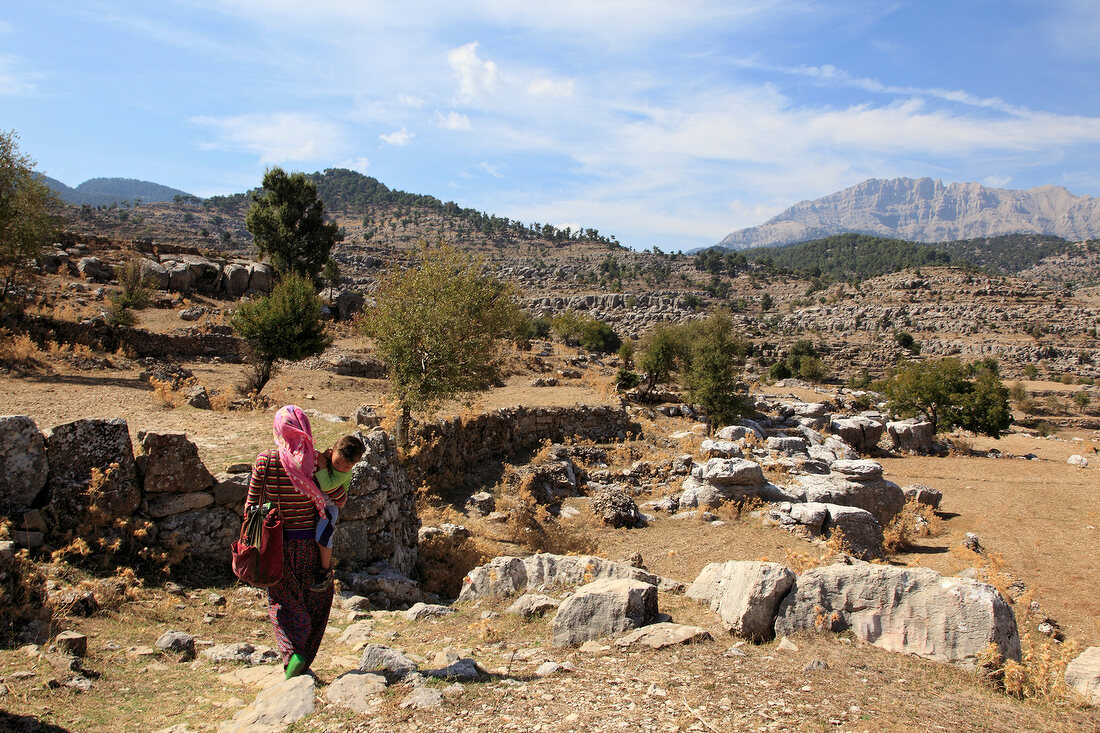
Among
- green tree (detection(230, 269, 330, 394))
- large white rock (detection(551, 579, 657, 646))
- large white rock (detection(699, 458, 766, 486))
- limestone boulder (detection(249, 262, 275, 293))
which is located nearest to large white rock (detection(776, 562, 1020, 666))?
large white rock (detection(551, 579, 657, 646))

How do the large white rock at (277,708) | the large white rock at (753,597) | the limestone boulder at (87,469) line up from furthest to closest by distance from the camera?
the limestone boulder at (87,469)
the large white rock at (753,597)
the large white rock at (277,708)

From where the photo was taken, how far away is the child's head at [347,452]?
472cm

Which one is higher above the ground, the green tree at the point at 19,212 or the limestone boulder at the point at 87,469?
the green tree at the point at 19,212

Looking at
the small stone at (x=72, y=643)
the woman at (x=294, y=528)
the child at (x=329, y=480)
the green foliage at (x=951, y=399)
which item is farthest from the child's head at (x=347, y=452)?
the green foliage at (x=951, y=399)

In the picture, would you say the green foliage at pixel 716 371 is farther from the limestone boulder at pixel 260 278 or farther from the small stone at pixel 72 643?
the small stone at pixel 72 643

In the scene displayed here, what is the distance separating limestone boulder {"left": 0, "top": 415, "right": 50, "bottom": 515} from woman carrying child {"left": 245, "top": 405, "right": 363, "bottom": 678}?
3.61 meters

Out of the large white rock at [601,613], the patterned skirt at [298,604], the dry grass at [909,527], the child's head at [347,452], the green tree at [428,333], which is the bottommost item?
the dry grass at [909,527]

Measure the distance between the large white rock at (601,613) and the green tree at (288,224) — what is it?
32839 millimetres

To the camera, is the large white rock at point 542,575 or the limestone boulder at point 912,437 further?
the limestone boulder at point 912,437

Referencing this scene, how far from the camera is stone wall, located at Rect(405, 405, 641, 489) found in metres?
15.0

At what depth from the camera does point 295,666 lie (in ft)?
14.6

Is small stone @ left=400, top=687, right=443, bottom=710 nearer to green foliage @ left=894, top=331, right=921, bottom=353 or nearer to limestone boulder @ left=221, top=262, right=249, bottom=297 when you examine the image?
limestone boulder @ left=221, top=262, right=249, bottom=297

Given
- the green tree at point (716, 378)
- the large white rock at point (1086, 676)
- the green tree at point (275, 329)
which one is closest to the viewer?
the large white rock at point (1086, 676)

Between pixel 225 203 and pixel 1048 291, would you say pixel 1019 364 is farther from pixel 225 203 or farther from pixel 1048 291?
pixel 225 203
